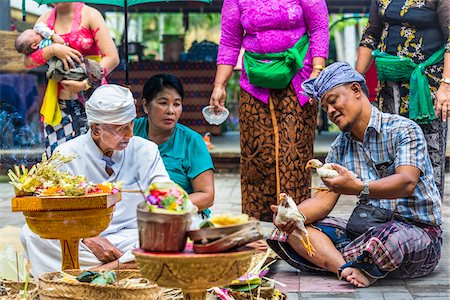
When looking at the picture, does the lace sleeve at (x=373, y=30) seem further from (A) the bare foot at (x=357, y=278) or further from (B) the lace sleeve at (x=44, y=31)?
(B) the lace sleeve at (x=44, y=31)

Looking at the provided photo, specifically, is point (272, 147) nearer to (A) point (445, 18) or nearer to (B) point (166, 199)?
(A) point (445, 18)

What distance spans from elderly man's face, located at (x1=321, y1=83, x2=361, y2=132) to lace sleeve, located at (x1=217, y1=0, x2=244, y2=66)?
1.23m

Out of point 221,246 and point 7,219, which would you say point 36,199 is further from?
point 7,219

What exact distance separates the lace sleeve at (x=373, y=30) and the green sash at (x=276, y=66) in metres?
0.40

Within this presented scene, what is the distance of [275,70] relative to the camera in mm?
5457

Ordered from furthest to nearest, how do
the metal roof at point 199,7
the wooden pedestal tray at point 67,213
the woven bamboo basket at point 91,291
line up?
the metal roof at point 199,7
the wooden pedestal tray at point 67,213
the woven bamboo basket at point 91,291

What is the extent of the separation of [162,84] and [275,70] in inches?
31.8

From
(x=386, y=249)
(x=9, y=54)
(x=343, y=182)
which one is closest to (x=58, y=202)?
(x=343, y=182)

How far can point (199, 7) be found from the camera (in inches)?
456

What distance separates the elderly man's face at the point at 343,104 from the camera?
4.63m

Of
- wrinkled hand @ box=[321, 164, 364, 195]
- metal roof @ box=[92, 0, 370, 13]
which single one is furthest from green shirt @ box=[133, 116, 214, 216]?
metal roof @ box=[92, 0, 370, 13]

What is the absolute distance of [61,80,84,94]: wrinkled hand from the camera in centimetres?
553

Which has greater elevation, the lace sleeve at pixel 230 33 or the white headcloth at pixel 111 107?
the lace sleeve at pixel 230 33

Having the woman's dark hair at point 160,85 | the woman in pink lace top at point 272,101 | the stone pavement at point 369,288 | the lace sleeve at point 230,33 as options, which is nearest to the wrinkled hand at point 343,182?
the stone pavement at point 369,288
